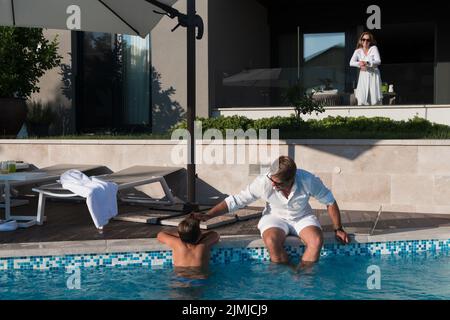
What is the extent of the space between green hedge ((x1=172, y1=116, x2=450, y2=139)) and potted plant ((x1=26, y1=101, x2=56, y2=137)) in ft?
14.1

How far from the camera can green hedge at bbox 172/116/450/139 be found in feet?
30.0

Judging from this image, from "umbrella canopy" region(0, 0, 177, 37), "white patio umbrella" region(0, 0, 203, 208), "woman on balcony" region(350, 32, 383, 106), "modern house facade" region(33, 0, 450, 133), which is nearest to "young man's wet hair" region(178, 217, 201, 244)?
"white patio umbrella" region(0, 0, 203, 208)

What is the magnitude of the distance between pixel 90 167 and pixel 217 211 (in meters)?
4.14

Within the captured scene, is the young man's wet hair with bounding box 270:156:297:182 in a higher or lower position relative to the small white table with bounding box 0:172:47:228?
higher

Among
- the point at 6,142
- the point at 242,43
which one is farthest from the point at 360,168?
the point at 242,43

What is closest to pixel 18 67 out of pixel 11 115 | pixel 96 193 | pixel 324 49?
pixel 11 115

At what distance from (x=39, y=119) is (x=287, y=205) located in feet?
28.5

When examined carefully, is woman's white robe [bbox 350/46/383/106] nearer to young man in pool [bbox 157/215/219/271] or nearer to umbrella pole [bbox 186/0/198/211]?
umbrella pole [bbox 186/0/198/211]

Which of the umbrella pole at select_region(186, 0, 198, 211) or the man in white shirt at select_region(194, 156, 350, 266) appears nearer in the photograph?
the man in white shirt at select_region(194, 156, 350, 266)

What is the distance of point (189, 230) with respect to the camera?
18.0ft

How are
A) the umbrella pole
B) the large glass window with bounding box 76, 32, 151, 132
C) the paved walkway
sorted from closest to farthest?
the paved walkway, the umbrella pole, the large glass window with bounding box 76, 32, 151, 132

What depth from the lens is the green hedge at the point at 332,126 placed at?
914 cm

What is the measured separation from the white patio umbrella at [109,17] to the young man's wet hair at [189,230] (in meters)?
1.86

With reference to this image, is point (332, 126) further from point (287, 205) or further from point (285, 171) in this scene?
point (285, 171)
